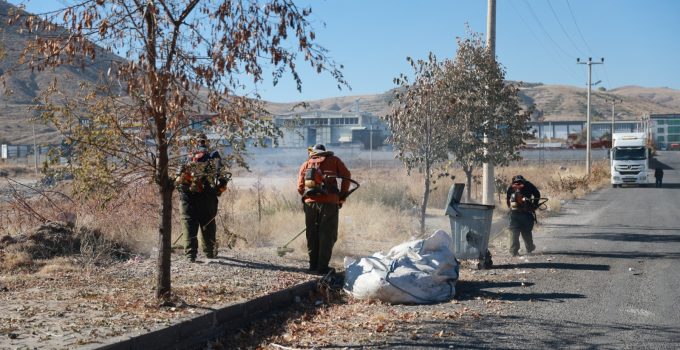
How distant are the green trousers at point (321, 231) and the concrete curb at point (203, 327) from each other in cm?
98

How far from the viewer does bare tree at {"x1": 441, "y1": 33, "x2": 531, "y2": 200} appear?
1691cm

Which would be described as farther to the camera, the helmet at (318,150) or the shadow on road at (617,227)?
the shadow on road at (617,227)

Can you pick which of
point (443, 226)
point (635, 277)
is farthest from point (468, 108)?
point (635, 277)

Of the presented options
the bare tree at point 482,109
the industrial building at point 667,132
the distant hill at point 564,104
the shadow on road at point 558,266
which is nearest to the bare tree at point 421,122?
the bare tree at point 482,109

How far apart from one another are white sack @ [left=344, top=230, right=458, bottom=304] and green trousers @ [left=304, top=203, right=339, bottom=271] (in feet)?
1.39

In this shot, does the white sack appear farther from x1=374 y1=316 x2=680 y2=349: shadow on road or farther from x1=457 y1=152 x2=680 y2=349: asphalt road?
x1=374 y1=316 x2=680 y2=349: shadow on road

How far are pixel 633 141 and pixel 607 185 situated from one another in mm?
3289

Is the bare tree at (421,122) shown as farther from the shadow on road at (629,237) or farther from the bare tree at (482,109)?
the shadow on road at (629,237)

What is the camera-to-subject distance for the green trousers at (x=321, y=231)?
10.0m

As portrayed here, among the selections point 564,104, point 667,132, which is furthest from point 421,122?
point 564,104

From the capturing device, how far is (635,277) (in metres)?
10.8

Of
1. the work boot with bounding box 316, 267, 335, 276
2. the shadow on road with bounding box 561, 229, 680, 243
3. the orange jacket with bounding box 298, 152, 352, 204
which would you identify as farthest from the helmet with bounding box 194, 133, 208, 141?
the shadow on road with bounding box 561, 229, 680, 243

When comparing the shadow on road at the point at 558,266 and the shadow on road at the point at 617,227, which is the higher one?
the shadow on road at the point at 558,266

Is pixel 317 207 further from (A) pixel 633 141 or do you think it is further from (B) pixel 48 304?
(A) pixel 633 141
